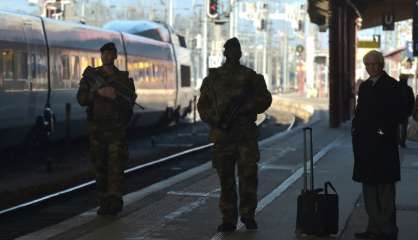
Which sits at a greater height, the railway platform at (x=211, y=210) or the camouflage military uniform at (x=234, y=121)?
the camouflage military uniform at (x=234, y=121)

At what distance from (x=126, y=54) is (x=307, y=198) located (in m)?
16.0

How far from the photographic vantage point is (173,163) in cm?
1783

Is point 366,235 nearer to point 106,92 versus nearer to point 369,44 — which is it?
point 106,92

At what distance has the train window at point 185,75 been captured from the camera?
3170cm

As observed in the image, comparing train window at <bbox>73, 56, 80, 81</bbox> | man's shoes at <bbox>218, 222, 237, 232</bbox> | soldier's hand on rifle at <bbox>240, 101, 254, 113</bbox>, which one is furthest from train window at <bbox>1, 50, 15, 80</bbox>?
soldier's hand on rifle at <bbox>240, 101, 254, 113</bbox>

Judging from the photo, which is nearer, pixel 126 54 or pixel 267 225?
pixel 267 225

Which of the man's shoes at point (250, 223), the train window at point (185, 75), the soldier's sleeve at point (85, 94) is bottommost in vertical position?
the man's shoes at point (250, 223)

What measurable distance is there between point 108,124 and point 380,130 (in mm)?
2998

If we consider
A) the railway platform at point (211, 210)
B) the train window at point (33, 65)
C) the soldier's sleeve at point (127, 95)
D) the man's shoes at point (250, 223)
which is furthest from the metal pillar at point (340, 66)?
the man's shoes at point (250, 223)

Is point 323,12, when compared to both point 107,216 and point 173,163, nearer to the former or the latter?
point 173,163

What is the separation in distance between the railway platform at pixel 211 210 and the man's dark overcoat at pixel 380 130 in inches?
30.5

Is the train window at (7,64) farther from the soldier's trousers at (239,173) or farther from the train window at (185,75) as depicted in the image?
the train window at (185,75)

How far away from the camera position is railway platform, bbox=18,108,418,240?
8203mm

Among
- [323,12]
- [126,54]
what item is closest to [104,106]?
[126,54]
